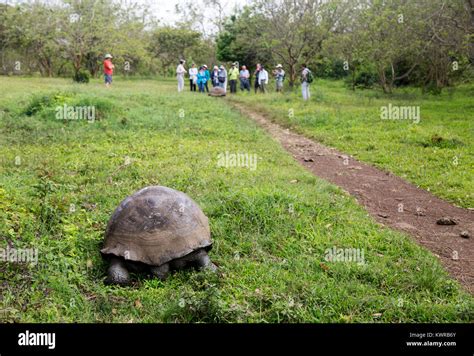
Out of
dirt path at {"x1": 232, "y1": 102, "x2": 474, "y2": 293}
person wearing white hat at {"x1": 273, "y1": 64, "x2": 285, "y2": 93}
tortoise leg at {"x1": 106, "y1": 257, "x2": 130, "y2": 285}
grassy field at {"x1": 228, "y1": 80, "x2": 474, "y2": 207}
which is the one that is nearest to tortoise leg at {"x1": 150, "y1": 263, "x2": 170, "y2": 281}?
tortoise leg at {"x1": 106, "y1": 257, "x2": 130, "y2": 285}

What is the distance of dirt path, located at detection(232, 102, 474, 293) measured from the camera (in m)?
5.96

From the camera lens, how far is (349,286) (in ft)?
16.3

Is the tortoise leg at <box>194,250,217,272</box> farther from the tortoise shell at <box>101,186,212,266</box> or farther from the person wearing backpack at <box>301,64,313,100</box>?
the person wearing backpack at <box>301,64,313,100</box>

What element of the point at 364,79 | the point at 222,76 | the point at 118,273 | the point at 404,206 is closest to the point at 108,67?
the point at 222,76

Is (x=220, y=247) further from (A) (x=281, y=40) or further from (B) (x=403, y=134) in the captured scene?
(A) (x=281, y=40)

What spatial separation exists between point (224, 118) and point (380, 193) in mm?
7684

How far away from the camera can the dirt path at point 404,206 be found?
5.96m

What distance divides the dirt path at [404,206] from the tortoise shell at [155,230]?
299 centimetres

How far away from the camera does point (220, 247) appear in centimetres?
586

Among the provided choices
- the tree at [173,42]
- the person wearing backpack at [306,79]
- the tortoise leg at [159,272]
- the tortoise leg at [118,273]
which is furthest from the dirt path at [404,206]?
the tree at [173,42]

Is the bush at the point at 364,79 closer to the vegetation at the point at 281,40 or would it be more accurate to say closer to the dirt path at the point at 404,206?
the vegetation at the point at 281,40

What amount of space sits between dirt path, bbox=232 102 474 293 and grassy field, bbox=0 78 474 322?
1.12ft

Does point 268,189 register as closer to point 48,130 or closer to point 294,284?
point 294,284
